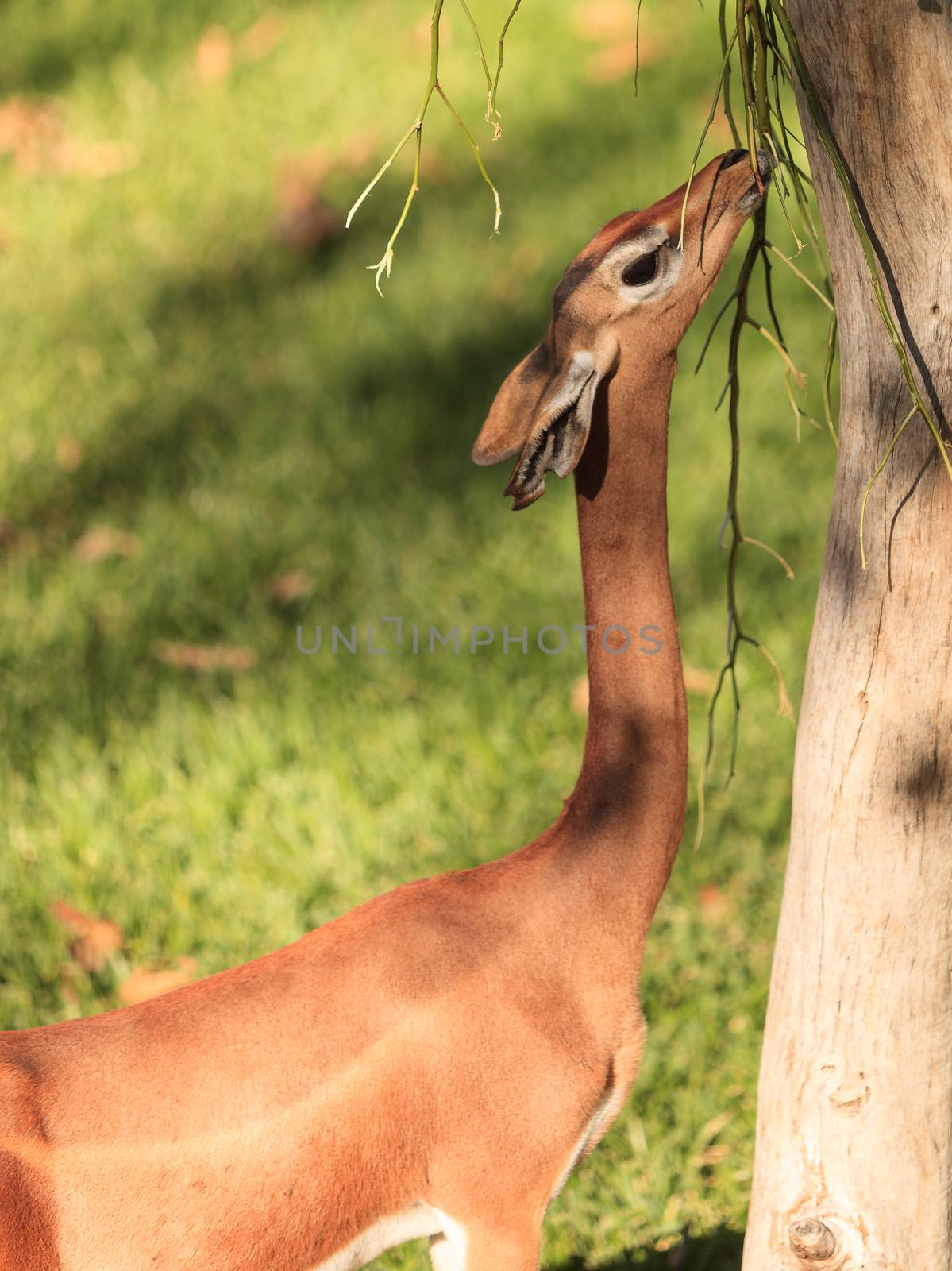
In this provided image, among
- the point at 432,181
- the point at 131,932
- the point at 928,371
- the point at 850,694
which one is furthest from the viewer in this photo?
the point at 432,181

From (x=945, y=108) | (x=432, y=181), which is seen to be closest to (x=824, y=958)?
(x=945, y=108)

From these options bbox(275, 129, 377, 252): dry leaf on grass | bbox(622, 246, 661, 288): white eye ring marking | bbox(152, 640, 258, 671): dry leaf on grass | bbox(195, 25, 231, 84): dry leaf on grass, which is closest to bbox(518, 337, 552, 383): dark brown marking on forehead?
bbox(622, 246, 661, 288): white eye ring marking

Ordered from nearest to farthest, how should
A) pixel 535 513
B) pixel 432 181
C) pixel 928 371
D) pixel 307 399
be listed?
1. pixel 928 371
2. pixel 535 513
3. pixel 307 399
4. pixel 432 181

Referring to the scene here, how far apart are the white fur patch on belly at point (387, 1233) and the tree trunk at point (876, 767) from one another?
1.50ft

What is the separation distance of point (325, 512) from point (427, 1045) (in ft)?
10.0

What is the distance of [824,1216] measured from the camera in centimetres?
191

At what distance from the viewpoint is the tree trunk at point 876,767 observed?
1608 mm

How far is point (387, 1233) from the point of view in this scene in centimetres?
181

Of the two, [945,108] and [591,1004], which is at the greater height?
[945,108]

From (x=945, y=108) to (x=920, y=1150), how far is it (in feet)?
4.16

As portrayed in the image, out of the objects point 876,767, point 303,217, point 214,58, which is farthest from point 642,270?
point 214,58

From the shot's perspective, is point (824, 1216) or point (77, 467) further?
point (77, 467)

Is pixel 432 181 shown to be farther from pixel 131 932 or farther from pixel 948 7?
pixel 948 7

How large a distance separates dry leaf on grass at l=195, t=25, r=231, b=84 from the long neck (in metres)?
6.05
